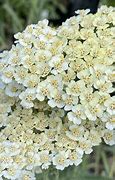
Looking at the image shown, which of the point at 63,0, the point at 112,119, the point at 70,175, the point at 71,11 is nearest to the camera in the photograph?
the point at 112,119

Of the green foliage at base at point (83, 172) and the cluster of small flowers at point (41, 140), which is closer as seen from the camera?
the cluster of small flowers at point (41, 140)

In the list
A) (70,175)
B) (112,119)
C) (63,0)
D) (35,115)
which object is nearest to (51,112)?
(35,115)

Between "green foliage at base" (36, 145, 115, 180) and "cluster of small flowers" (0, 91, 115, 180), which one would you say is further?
"green foliage at base" (36, 145, 115, 180)

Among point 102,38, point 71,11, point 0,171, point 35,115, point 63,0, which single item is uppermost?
point 63,0

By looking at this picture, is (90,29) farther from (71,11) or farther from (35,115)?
(71,11)

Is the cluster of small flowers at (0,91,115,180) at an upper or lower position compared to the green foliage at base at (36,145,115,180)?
lower

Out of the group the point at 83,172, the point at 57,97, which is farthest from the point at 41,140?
the point at 83,172

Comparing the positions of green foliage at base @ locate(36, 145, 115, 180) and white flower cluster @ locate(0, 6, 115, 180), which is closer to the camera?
white flower cluster @ locate(0, 6, 115, 180)

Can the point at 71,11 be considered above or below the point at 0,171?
above
